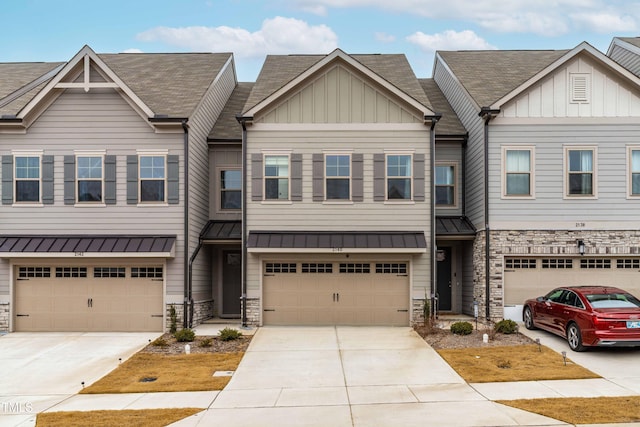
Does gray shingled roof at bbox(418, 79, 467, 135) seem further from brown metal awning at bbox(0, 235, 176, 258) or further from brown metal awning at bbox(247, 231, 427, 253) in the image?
brown metal awning at bbox(0, 235, 176, 258)


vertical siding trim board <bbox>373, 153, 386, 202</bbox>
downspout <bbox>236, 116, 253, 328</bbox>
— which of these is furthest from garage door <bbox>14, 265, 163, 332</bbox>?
vertical siding trim board <bbox>373, 153, 386, 202</bbox>

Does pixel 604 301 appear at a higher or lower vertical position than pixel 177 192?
lower

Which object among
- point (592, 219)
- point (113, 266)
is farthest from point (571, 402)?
point (113, 266)

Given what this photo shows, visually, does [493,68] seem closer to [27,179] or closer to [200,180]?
[200,180]

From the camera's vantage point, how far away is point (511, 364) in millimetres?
12750

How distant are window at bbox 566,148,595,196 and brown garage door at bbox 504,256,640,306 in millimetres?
2141

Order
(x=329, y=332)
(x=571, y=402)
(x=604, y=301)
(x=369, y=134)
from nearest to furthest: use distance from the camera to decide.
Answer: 1. (x=571, y=402)
2. (x=604, y=301)
3. (x=329, y=332)
4. (x=369, y=134)

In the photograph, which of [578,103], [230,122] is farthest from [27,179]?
[578,103]

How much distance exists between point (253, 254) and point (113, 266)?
4.42 meters

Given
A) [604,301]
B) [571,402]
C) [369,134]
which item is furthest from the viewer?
[369,134]

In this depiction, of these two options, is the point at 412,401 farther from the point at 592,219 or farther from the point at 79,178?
the point at 79,178

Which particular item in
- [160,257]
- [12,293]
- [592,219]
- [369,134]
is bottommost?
[12,293]

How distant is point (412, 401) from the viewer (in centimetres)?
1016

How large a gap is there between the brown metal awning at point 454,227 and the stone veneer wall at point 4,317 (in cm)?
1400
